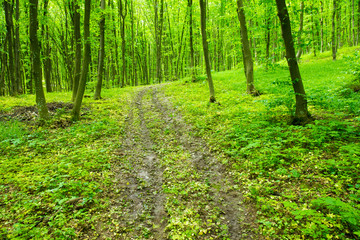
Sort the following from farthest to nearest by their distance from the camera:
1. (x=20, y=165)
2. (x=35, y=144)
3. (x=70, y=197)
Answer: (x=35, y=144) < (x=20, y=165) < (x=70, y=197)

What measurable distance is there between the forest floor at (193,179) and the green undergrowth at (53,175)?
28 mm

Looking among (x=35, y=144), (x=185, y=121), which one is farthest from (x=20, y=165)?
(x=185, y=121)

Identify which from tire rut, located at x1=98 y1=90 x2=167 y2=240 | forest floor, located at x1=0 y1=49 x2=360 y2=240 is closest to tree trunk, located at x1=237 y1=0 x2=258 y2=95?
forest floor, located at x1=0 y1=49 x2=360 y2=240

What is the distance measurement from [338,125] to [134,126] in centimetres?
912

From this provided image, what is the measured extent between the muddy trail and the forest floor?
26mm

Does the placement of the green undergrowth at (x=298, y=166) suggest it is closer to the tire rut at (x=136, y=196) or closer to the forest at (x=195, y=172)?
the forest at (x=195, y=172)

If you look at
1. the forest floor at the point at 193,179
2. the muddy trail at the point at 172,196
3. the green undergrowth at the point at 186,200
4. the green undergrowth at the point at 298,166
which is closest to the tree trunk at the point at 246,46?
the forest floor at the point at 193,179

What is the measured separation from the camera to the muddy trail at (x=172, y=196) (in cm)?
396

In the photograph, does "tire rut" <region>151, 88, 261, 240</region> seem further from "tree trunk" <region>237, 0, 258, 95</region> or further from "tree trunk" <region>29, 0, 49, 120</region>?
"tree trunk" <region>29, 0, 49, 120</region>

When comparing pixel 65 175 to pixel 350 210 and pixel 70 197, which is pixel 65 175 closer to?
pixel 70 197

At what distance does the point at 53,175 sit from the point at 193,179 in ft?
14.0

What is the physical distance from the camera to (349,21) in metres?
31.8

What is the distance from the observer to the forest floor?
3.75m

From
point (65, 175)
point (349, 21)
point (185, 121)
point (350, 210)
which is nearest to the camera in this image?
point (350, 210)
